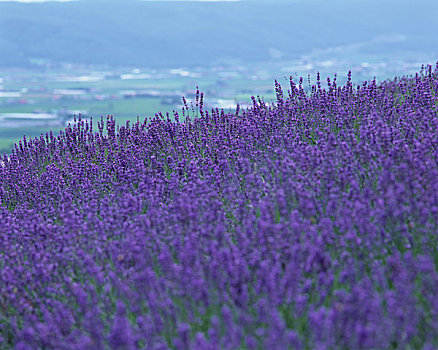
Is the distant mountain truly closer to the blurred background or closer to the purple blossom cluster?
the blurred background

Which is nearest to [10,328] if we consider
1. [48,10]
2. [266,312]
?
[266,312]

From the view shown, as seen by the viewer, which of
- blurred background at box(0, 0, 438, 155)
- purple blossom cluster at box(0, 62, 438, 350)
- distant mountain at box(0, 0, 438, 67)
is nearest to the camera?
purple blossom cluster at box(0, 62, 438, 350)

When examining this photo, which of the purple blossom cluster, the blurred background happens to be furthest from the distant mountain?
the purple blossom cluster

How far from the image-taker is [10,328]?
3342 mm

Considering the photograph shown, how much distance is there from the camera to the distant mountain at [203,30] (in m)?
122

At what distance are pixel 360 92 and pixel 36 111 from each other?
67.9m

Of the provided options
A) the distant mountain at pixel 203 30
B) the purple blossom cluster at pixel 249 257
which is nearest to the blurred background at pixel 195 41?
the distant mountain at pixel 203 30

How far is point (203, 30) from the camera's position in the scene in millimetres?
129250

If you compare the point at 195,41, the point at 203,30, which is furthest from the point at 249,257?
the point at 203,30

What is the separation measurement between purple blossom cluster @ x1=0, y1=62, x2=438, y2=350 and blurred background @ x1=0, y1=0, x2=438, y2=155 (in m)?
86.4

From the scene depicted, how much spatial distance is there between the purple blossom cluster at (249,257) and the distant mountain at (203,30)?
118803 millimetres

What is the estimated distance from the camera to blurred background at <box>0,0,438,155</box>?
10669 centimetres

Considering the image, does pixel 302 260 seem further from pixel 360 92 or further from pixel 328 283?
pixel 360 92

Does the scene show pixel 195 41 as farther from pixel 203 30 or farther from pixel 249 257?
pixel 249 257
